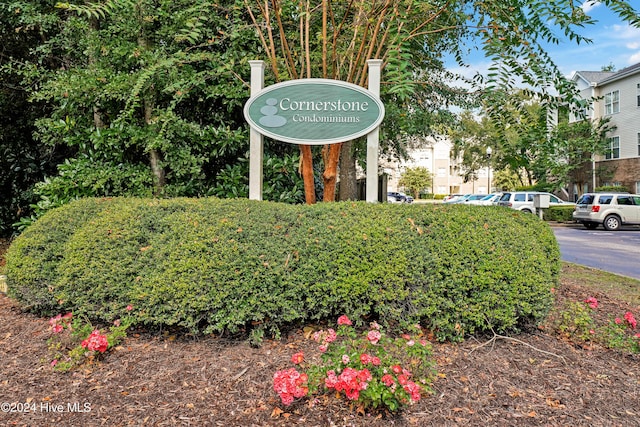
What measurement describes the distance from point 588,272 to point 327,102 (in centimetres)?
530

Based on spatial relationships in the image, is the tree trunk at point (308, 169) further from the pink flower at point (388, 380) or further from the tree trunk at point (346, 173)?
the pink flower at point (388, 380)

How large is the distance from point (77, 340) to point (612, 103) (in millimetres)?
26134

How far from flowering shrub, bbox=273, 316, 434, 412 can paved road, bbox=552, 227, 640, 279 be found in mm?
5982

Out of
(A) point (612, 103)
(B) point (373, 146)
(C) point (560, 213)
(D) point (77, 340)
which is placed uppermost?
(A) point (612, 103)

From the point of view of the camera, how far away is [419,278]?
3.03m

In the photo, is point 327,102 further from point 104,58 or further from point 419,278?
point 104,58

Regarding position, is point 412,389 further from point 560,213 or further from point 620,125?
point 620,125

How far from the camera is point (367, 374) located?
2.18 meters

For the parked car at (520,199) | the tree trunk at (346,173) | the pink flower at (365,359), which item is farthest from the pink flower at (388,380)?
the parked car at (520,199)

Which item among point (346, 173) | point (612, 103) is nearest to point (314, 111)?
point (346, 173)

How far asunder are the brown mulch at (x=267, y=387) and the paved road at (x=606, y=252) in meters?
5.05

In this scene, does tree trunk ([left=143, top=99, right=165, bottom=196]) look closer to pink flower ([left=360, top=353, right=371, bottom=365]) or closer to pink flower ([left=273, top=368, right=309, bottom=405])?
pink flower ([left=273, top=368, right=309, bottom=405])

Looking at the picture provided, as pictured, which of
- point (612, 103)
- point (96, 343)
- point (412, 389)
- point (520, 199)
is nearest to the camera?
point (412, 389)

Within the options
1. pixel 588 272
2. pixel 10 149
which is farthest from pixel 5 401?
pixel 588 272
